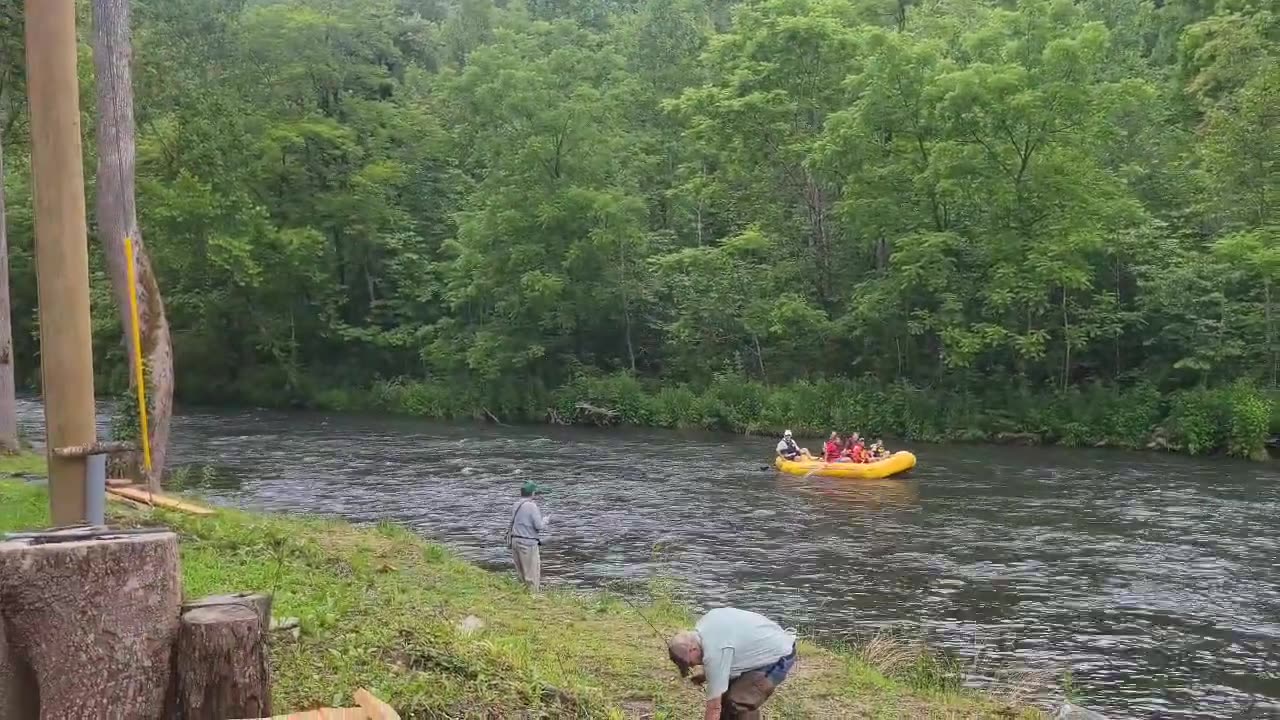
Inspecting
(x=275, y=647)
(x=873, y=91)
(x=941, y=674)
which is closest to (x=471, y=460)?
(x=873, y=91)

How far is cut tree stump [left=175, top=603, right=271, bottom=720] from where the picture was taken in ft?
14.1

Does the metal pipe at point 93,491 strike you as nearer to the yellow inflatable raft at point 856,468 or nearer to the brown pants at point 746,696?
the brown pants at point 746,696

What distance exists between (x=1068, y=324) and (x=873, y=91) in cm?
861

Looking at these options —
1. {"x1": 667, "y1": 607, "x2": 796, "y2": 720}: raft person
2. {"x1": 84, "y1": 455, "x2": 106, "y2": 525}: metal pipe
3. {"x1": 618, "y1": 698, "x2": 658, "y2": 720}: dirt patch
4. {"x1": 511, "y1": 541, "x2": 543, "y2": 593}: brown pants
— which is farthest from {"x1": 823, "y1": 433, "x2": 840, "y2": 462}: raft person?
{"x1": 84, "y1": 455, "x2": 106, "y2": 525}: metal pipe

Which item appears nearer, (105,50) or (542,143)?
(105,50)

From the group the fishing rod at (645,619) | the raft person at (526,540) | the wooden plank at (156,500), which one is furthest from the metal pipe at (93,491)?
the raft person at (526,540)

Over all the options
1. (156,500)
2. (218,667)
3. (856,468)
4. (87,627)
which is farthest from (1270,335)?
(87,627)

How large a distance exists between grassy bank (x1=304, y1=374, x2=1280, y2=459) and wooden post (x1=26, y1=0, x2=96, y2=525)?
1031 inches

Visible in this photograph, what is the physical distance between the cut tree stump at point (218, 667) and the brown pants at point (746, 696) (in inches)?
105

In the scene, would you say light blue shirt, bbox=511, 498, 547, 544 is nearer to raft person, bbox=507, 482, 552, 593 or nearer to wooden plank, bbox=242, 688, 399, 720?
raft person, bbox=507, 482, 552, 593

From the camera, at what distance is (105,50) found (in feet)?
45.4

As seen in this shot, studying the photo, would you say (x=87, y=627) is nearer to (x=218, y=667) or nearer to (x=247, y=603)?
(x=218, y=667)

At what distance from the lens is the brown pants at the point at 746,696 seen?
20.2 ft

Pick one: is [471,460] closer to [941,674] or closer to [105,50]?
[105,50]
